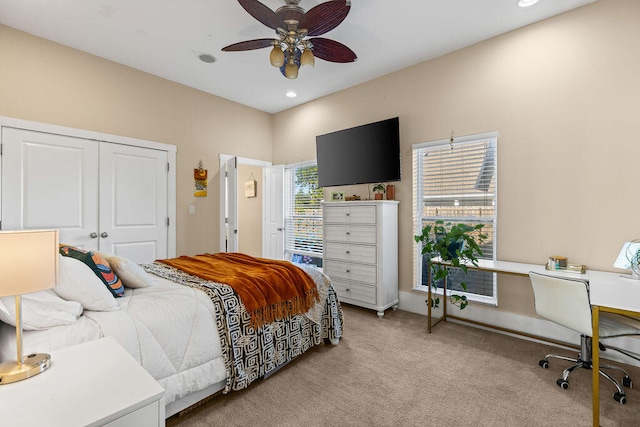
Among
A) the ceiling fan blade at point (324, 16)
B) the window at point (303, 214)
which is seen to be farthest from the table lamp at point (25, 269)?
the window at point (303, 214)

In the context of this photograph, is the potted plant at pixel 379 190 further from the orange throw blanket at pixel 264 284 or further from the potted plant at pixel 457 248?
the orange throw blanket at pixel 264 284

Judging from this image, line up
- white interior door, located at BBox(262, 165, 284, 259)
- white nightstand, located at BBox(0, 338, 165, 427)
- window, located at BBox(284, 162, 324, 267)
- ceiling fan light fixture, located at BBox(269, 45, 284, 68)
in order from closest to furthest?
1. white nightstand, located at BBox(0, 338, 165, 427)
2. ceiling fan light fixture, located at BBox(269, 45, 284, 68)
3. window, located at BBox(284, 162, 324, 267)
4. white interior door, located at BBox(262, 165, 284, 259)

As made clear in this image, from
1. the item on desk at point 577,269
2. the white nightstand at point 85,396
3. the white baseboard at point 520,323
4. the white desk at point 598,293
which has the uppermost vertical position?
the item on desk at point 577,269

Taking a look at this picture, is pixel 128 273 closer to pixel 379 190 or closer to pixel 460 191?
pixel 379 190

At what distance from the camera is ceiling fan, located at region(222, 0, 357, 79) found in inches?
85.7

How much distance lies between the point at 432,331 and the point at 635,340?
1.57m

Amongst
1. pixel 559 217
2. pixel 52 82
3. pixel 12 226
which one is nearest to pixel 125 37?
pixel 52 82

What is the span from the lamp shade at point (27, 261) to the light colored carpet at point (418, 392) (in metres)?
1.23

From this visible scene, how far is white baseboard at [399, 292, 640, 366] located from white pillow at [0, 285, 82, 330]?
331 centimetres

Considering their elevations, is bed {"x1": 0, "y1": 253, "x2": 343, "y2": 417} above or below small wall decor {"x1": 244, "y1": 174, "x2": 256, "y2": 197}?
below

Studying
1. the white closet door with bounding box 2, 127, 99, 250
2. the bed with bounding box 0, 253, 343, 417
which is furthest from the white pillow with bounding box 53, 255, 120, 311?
the white closet door with bounding box 2, 127, 99, 250

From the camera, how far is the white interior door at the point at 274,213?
5.25 meters

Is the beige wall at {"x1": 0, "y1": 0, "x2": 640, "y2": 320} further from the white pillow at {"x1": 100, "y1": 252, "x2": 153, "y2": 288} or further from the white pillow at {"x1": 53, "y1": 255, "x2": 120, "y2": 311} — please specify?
the white pillow at {"x1": 53, "y1": 255, "x2": 120, "y2": 311}

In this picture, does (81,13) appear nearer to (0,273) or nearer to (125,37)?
(125,37)
